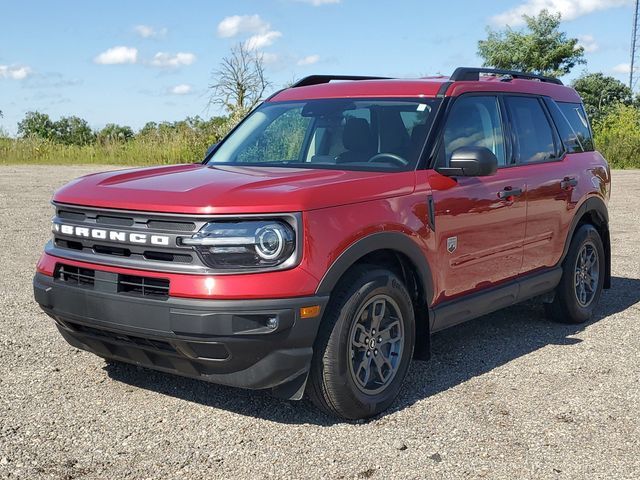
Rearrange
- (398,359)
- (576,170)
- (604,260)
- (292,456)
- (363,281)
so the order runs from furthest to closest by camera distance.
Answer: (604,260), (576,170), (398,359), (363,281), (292,456)

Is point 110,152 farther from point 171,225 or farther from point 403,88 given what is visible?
point 171,225

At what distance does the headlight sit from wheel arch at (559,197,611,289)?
334cm

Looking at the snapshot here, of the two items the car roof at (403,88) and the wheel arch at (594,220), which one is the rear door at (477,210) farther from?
the wheel arch at (594,220)

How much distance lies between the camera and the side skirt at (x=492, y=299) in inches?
203

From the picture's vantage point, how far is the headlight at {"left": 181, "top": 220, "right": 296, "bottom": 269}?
159 inches

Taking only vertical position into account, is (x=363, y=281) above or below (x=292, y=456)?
above

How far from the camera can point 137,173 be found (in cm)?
493

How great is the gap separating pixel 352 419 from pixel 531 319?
311cm

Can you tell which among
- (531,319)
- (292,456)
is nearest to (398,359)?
(292,456)

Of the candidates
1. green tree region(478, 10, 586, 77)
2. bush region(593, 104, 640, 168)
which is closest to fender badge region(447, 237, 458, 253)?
Answer: bush region(593, 104, 640, 168)

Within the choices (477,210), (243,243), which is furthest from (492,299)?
(243,243)

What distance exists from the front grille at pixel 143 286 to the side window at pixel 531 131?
307 centimetres

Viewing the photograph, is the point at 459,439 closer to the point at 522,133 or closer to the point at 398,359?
the point at 398,359

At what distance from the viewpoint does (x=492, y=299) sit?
5602mm
